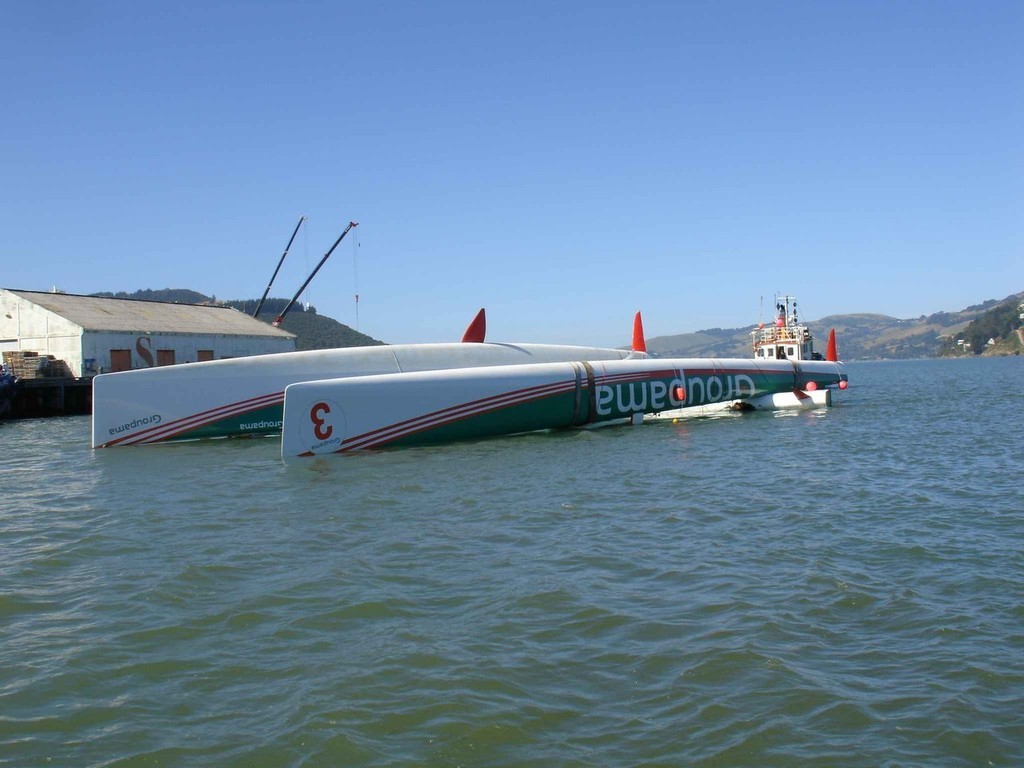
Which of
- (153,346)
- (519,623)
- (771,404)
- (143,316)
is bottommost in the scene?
(519,623)

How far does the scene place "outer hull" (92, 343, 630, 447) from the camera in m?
18.0

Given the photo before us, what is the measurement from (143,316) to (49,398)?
7.06m

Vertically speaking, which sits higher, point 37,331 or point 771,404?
point 37,331

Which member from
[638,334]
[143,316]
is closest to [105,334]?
[143,316]

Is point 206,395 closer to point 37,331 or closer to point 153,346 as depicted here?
point 153,346

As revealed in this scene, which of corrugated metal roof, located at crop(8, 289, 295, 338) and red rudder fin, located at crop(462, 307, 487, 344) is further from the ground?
corrugated metal roof, located at crop(8, 289, 295, 338)

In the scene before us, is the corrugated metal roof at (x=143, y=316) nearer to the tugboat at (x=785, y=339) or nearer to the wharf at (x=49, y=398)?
the wharf at (x=49, y=398)

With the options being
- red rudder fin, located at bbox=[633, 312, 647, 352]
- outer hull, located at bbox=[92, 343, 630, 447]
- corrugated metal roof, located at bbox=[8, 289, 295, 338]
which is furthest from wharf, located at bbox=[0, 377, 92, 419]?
red rudder fin, located at bbox=[633, 312, 647, 352]

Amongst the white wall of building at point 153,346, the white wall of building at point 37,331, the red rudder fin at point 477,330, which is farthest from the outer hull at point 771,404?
the white wall of building at point 37,331

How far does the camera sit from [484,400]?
17609mm

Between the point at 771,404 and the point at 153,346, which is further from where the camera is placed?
the point at 153,346

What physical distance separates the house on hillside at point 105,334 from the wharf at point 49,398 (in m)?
0.84

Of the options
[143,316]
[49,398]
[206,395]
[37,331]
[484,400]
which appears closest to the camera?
[484,400]

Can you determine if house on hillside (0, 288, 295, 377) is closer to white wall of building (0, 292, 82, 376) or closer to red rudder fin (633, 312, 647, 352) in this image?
white wall of building (0, 292, 82, 376)
